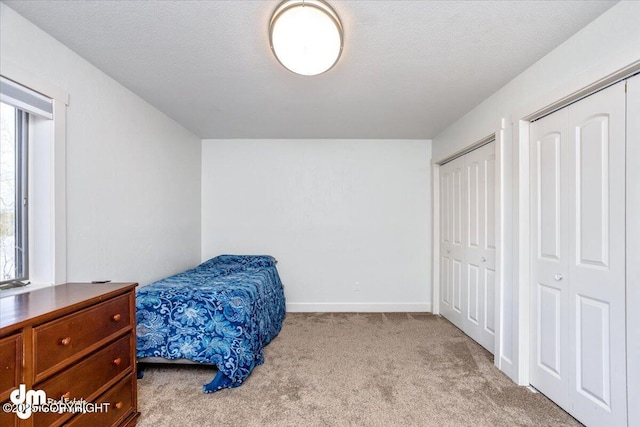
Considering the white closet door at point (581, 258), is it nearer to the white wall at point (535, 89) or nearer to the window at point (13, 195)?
the white wall at point (535, 89)

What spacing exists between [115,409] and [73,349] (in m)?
0.51

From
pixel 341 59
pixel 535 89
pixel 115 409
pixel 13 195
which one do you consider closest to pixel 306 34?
pixel 341 59

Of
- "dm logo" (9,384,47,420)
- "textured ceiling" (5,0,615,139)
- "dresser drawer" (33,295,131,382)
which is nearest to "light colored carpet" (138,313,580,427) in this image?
"dresser drawer" (33,295,131,382)

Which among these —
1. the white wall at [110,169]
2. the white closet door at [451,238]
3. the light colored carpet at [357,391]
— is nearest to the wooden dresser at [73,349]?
the light colored carpet at [357,391]

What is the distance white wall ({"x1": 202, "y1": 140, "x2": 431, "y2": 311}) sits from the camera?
165 inches

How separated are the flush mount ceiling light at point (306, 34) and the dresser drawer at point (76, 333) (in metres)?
1.62

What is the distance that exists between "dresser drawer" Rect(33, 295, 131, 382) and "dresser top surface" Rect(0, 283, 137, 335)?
47 millimetres

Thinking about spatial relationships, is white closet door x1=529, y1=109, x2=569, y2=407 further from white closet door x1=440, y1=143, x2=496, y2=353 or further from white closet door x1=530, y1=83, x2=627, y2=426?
white closet door x1=440, y1=143, x2=496, y2=353

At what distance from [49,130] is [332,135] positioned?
9.26 ft

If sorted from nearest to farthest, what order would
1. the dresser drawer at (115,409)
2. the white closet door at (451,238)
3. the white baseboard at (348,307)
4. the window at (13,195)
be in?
the dresser drawer at (115,409), the window at (13,195), the white closet door at (451,238), the white baseboard at (348,307)

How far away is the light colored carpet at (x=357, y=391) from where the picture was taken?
1884 millimetres

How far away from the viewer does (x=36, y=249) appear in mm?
1842

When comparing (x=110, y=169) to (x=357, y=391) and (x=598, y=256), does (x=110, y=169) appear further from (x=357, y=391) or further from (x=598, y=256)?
(x=598, y=256)

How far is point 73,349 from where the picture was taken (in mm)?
1364
